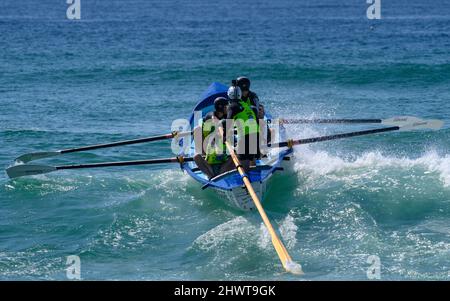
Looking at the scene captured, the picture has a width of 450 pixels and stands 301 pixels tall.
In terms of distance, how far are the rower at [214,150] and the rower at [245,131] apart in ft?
0.98

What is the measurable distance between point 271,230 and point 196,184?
247 inches

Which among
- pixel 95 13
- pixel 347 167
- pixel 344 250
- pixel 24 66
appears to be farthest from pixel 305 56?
pixel 95 13

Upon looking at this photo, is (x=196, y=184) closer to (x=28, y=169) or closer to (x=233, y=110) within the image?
(x=233, y=110)

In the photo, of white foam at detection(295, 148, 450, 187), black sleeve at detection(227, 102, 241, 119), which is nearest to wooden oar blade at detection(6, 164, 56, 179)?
Result: black sleeve at detection(227, 102, 241, 119)

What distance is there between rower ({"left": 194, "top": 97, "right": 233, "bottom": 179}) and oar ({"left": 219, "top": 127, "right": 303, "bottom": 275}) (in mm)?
315

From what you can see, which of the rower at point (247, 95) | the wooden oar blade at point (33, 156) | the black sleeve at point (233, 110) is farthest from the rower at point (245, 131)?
the wooden oar blade at point (33, 156)

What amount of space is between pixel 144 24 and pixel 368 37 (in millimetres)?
19016

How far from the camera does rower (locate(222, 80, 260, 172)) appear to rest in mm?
15773

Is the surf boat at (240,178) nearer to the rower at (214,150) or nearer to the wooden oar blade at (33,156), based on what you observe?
the rower at (214,150)

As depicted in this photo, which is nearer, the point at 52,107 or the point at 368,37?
the point at 52,107

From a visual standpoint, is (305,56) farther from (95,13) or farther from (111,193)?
(95,13)

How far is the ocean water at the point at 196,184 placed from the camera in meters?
14.0

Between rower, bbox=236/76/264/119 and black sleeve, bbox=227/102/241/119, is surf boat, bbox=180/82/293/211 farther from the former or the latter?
black sleeve, bbox=227/102/241/119

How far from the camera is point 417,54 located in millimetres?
37969
